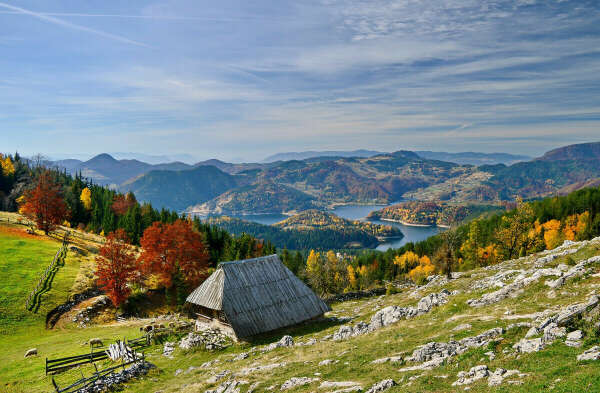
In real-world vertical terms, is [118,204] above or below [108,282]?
above

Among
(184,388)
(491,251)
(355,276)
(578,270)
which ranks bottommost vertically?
(355,276)

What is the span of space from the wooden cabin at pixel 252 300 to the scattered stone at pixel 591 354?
3019 centimetres

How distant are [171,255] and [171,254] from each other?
0.19 m

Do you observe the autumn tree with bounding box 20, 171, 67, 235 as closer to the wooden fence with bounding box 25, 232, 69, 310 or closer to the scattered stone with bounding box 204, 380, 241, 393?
the wooden fence with bounding box 25, 232, 69, 310

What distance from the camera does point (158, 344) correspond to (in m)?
38.5

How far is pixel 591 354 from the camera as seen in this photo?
14047 mm

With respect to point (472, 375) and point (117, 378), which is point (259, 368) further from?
point (472, 375)

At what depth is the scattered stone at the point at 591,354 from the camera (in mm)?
13855

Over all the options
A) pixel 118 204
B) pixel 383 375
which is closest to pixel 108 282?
pixel 383 375

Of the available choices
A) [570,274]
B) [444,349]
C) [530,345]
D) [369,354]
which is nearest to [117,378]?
[369,354]

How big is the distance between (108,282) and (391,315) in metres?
44.1

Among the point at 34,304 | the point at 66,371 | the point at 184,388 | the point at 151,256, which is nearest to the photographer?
the point at 184,388

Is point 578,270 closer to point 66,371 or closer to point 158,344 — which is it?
point 158,344

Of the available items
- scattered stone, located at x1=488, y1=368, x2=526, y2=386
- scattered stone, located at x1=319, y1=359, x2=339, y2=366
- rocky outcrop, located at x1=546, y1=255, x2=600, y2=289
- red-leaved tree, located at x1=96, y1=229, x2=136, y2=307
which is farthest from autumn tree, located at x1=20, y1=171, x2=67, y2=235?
rocky outcrop, located at x1=546, y1=255, x2=600, y2=289
